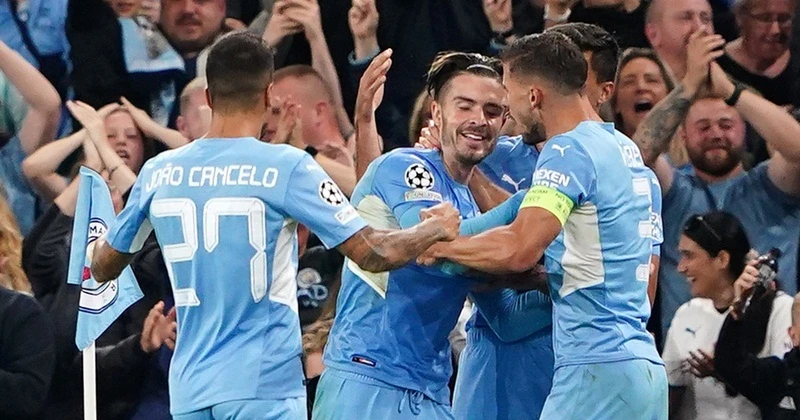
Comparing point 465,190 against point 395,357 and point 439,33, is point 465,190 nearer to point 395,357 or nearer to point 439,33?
point 395,357

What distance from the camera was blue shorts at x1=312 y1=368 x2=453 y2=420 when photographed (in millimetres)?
5680

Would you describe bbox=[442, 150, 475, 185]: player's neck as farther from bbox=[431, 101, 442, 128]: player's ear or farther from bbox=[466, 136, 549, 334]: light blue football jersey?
bbox=[466, 136, 549, 334]: light blue football jersey

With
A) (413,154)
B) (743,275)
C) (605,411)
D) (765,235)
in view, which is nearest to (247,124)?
(413,154)

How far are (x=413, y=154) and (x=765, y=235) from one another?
9.82 ft

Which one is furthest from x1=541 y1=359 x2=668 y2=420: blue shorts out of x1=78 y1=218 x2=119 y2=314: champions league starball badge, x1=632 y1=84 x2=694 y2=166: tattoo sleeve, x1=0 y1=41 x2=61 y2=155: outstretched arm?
x1=0 y1=41 x2=61 y2=155: outstretched arm

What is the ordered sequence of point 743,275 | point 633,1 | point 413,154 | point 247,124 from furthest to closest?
point 633,1 → point 743,275 → point 413,154 → point 247,124

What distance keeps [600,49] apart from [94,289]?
7.39ft

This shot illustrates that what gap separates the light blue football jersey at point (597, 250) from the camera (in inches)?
210

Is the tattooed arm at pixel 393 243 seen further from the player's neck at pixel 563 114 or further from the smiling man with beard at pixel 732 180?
the smiling man with beard at pixel 732 180

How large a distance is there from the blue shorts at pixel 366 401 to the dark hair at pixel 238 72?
3.74 ft

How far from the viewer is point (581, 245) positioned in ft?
17.7

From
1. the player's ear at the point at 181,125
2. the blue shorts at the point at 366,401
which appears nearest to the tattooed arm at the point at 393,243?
the blue shorts at the point at 366,401

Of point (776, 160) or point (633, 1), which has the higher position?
point (633, 1)

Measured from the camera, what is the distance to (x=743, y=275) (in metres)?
7.50
